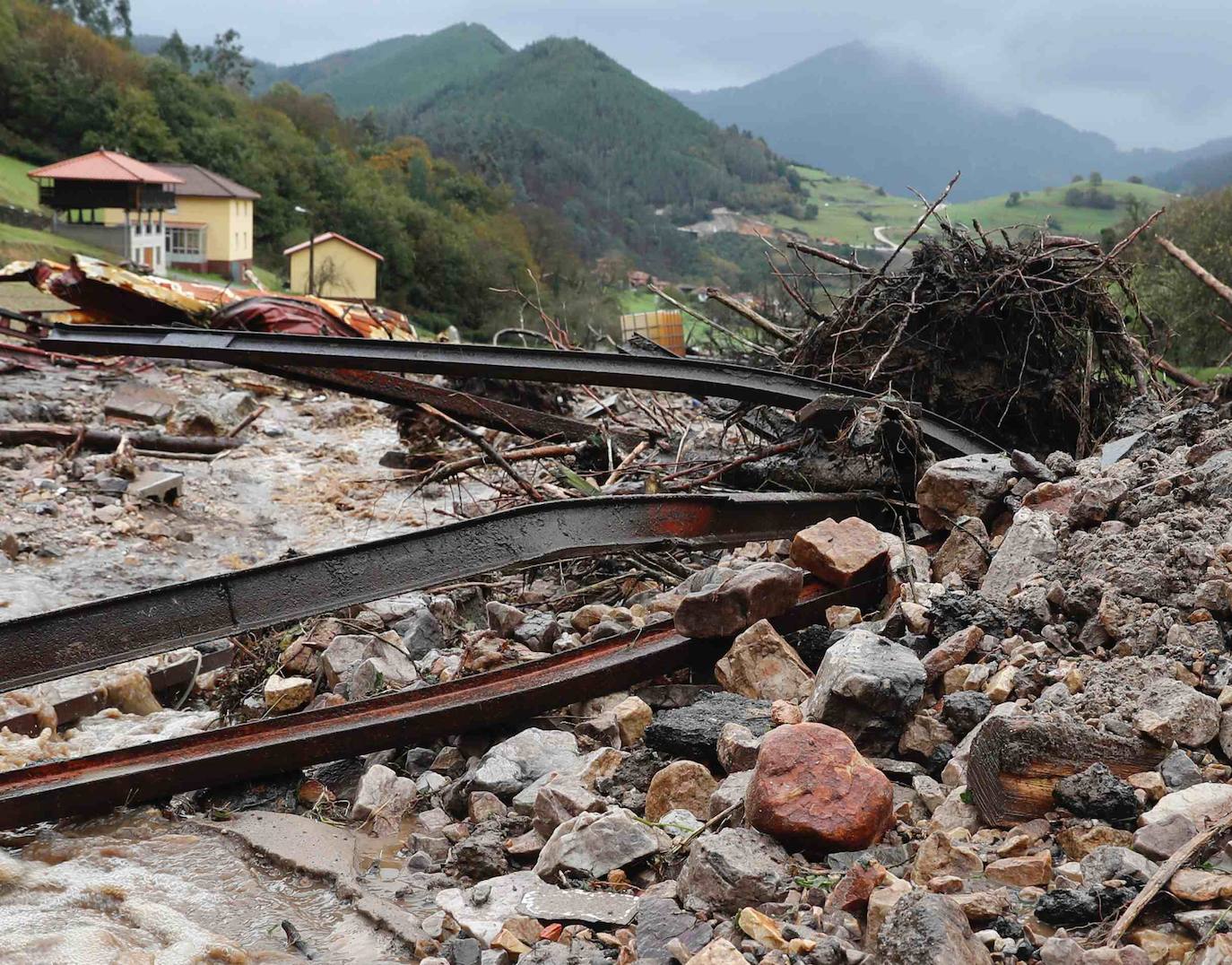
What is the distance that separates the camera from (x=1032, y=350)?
5.23m

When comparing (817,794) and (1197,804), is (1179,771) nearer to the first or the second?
(1197,804)

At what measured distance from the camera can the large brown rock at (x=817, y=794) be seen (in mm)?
2383

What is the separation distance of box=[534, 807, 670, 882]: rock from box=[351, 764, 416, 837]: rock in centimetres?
65

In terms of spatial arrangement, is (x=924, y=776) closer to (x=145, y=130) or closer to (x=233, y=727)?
(x=233, y=727)

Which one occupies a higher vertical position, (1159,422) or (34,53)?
(34,53)

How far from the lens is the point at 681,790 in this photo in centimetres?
279

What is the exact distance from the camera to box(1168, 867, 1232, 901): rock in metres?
1.97

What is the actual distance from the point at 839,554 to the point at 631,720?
99cm

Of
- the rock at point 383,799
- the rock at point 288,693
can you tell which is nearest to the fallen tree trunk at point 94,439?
the rock at point 288,693

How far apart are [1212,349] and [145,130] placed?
186 ft

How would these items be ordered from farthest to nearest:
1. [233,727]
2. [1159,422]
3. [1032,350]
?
1. [1032,350]
2. [1159,422]
3. [233,727]

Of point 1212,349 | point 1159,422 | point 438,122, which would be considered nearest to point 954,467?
point 1159,422

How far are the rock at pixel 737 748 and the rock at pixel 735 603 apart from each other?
1.67 ft

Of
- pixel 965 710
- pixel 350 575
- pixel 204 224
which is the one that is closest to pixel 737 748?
pixel 965 710
